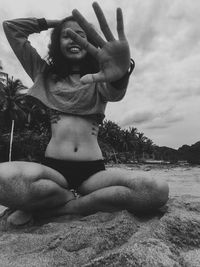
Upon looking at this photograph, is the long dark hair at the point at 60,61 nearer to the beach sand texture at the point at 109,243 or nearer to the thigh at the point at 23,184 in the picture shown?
the thigh at the point at 23,184

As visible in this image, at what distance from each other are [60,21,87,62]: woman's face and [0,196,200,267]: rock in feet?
4.64

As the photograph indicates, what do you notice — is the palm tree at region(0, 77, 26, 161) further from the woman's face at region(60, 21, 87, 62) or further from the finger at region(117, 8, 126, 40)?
the finger at region(117, 8, 126, 40)

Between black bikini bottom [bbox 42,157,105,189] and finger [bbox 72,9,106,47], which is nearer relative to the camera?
finger [bbox 72,9,106,47]

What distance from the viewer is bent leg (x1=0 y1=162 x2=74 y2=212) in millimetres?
2037

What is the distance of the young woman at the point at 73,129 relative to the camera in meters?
2.01

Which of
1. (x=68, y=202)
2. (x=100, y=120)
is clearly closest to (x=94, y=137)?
(x=100, y=120)

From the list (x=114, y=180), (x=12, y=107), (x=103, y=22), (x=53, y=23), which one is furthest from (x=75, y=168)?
(x=12, y=107)

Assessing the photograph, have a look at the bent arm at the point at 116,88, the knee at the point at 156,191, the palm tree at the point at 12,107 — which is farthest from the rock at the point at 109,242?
the palm tree at the point at 12,107

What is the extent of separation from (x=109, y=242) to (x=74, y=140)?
0.97 meters

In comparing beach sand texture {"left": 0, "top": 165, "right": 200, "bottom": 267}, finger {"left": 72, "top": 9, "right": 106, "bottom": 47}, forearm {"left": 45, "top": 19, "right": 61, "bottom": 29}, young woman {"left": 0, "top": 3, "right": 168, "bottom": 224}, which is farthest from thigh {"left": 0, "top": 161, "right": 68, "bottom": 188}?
forearm {"left": 45, "top": 19, "right": 61, "bottom": 29}

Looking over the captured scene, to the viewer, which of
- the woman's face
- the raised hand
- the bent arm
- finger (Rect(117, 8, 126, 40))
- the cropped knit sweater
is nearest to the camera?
finger (Rect(117, 8, 126, 40))

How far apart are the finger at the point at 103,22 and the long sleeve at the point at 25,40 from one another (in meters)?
0.92

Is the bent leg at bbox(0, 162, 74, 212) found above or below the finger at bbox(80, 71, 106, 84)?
below

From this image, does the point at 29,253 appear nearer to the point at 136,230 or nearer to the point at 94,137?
the point at 136,230
